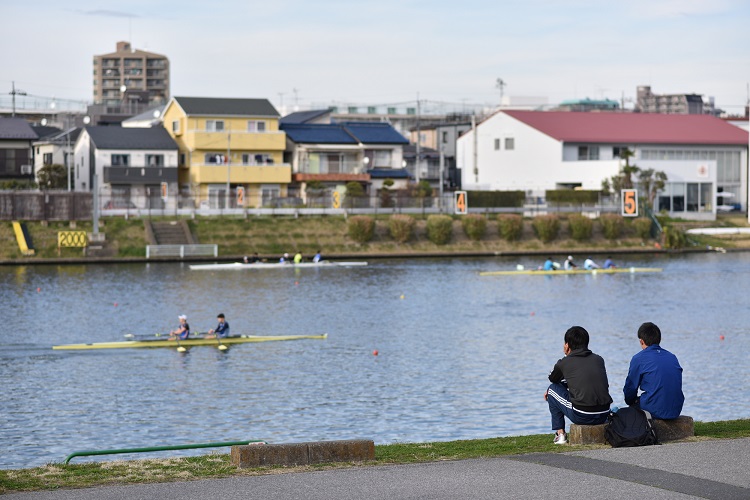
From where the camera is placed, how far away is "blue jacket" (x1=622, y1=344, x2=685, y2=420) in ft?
44.5

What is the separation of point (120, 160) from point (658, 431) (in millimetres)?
71311

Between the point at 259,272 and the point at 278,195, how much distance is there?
2342 cm

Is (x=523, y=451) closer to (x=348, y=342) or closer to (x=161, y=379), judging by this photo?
(x=161, y=379)

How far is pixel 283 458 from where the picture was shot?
12438 mm

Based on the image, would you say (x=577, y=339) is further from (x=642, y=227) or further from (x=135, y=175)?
(x=135, y=175)

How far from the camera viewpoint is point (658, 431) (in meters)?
13.6

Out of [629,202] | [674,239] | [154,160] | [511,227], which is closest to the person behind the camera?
[511,227]

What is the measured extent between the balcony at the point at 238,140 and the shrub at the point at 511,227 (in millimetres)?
20466

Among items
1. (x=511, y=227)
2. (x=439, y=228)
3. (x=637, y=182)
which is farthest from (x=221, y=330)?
(x=637, y=182)

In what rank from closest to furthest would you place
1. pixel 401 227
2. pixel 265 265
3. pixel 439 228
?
pixel 265 265
pixel 401 227
pixel 439 228

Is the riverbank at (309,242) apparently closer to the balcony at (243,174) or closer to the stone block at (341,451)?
the balcony at (243,174)

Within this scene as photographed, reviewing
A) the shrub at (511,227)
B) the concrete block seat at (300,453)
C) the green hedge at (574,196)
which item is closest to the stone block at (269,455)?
the concrete block seat at (300,453)

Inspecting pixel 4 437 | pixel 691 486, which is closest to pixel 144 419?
pixel 4 437

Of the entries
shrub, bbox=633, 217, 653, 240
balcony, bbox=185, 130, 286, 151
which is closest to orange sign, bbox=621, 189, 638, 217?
shrub, bbox=633, 217, 653, 240
